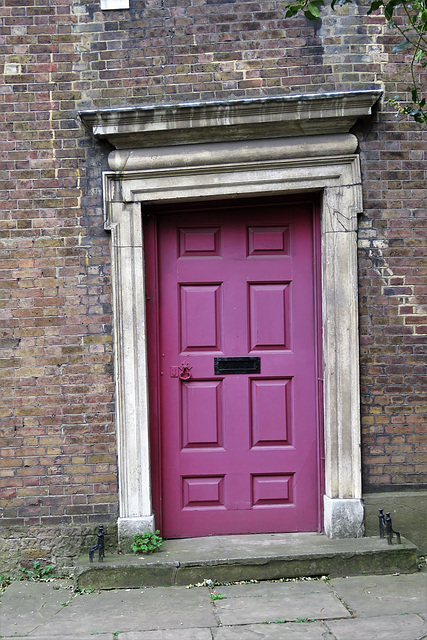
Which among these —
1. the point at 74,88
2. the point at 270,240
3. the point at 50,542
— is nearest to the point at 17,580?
the point at 50,542

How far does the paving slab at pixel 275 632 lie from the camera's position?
3.74 metres

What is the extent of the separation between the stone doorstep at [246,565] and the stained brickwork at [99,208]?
476 mm

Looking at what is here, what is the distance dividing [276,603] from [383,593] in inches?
27.4

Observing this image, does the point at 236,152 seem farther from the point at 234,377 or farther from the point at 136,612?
the point at 136,612

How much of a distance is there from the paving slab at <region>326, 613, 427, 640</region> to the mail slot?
1.89 meters

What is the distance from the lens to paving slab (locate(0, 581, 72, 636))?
13.3ft

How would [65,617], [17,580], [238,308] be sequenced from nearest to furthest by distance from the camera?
Answer: [65,617], [17,580], [238,308]

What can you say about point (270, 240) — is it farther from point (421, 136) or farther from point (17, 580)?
point (17, 580)

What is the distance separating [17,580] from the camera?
483 cm

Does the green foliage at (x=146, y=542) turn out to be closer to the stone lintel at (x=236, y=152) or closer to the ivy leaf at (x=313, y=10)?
the stone lintel at (x=236, y=152)

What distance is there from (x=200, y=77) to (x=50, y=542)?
11.6 feet

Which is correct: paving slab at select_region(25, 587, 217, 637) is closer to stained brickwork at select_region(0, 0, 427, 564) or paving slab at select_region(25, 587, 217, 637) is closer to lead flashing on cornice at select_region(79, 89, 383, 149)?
stained brickwork at select_region(0, 0, 427, 564)

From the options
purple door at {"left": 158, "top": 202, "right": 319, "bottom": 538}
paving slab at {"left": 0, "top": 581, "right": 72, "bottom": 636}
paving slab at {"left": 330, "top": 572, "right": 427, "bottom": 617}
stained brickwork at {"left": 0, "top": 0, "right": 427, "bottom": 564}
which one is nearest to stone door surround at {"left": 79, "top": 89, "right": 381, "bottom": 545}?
stained brickwork at {"left": 0, "top": 0, "right": 427, "bottom": 564}

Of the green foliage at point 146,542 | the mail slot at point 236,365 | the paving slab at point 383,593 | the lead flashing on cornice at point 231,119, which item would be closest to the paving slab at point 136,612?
the green foliage at point 146,542
